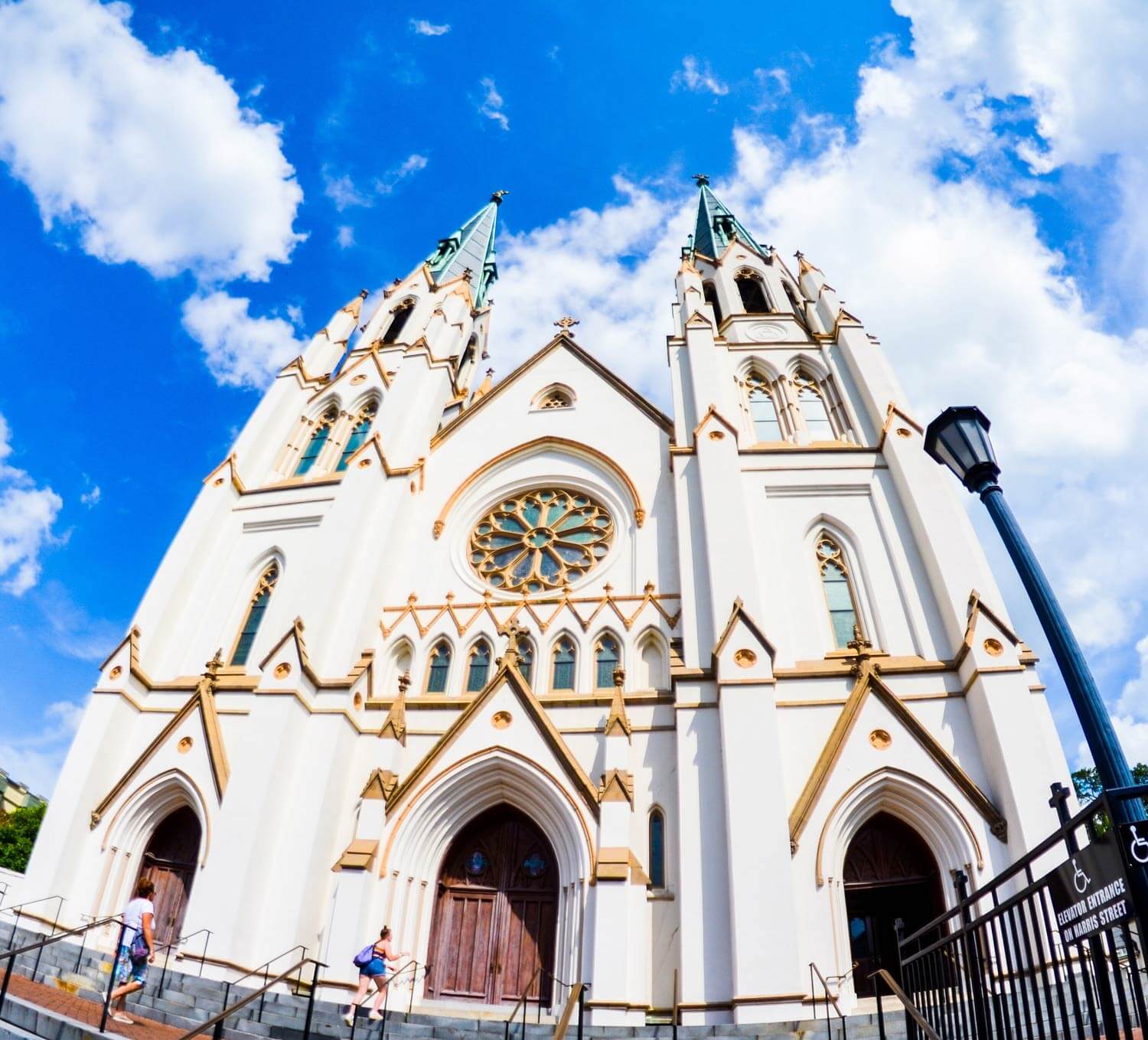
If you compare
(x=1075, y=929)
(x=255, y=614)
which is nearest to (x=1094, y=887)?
(x=1075, y=929)

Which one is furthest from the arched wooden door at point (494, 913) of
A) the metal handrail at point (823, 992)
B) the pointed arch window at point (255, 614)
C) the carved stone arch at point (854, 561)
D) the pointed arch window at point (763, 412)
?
the pointed arch window at point (763, 412)

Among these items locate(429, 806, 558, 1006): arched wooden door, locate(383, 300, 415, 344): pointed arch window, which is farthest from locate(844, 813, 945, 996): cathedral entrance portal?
locate(383, 300, 415, 344): pointed arch window

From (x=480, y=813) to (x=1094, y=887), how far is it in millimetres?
11391

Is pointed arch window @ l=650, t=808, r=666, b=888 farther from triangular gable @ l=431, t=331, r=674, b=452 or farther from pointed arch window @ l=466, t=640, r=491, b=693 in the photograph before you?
triangular gable @ l=431, t=331, r=674, b=452

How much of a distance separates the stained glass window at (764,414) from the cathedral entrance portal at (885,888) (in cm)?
959

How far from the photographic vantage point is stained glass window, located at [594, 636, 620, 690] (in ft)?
49.2

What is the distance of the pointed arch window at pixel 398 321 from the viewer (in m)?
26.4

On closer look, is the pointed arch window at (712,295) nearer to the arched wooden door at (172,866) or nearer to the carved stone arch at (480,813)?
the carved stone arch at (480,813)

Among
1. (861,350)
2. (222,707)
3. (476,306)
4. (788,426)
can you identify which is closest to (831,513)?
(788,426)

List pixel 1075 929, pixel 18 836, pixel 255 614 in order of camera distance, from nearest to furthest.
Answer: pixel 1075 929
pixel 255 614
pixel 18 836

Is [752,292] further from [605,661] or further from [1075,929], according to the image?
[1075,929]

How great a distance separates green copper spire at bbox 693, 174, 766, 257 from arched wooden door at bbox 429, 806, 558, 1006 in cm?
2220

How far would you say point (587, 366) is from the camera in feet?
72.8

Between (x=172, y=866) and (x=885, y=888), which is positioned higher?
(x=172, y=866)
